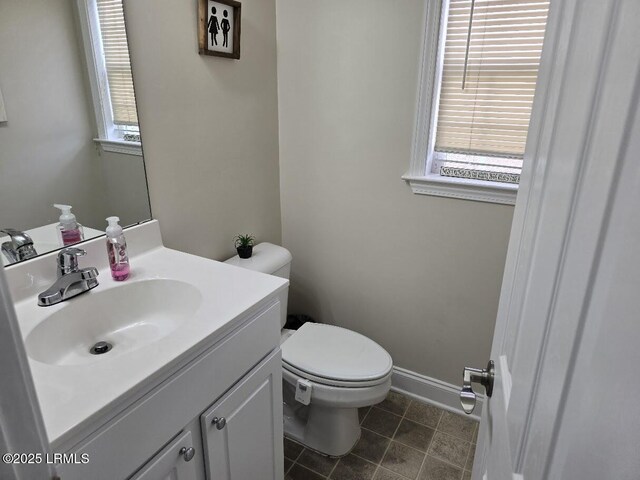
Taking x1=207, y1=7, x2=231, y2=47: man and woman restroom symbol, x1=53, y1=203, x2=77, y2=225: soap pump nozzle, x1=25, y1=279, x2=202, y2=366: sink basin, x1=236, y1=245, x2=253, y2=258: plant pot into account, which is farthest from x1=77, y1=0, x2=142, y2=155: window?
x1=236, y1=245, x2=253, y2=258: plant pot

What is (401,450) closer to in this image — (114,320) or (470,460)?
(470,460)

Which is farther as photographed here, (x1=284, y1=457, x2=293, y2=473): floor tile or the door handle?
(x1=284, y1=457, x2=293, y2=473): floor tile

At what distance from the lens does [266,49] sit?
5.95 feet

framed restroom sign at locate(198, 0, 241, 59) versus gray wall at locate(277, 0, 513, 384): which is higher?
framed restroom sign at locate(198, 0, 241, 59)

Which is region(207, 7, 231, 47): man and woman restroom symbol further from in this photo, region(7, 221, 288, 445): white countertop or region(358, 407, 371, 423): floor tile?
region(358, 407, 371, 423): floor tile

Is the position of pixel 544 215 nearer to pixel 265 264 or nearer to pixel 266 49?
pixel 265 264

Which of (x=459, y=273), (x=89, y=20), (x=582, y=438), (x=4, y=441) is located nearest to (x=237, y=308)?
(x=4, y=441)

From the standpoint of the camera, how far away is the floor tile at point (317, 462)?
168 centimetres

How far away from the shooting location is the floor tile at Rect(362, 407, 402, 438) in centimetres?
187

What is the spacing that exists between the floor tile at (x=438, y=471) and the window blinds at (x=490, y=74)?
130 centimetres

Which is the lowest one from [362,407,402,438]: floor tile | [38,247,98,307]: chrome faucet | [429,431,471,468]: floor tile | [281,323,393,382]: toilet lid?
[429,431,471,468]: floor tile

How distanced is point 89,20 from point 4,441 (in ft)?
3.96

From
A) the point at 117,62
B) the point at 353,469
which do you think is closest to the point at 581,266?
the point at 117,62

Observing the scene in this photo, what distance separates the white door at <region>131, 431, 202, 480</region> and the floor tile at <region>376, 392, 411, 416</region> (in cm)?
122
